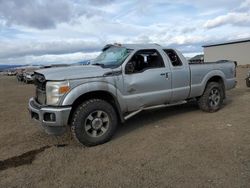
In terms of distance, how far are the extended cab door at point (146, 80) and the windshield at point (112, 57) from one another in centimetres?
18

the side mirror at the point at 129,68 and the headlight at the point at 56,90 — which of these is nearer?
the headlight at the point at 56,90

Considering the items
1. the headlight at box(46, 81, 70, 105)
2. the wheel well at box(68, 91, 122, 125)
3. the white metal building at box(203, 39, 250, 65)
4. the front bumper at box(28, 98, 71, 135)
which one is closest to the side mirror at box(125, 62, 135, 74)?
the wheel well at box(68, 91, 122, 125)

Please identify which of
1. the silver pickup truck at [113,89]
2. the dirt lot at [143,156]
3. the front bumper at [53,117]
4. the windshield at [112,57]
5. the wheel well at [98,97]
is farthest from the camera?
the windshield at [112,57]

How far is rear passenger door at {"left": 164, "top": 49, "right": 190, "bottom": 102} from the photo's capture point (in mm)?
7441

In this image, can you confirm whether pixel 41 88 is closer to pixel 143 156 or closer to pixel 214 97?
pixel 143 156

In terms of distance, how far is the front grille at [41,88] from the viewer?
601 cm

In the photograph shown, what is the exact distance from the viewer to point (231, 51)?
184 feet

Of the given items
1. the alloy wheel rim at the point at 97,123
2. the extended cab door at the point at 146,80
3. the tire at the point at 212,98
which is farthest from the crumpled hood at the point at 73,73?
the tire at the point at 212,98

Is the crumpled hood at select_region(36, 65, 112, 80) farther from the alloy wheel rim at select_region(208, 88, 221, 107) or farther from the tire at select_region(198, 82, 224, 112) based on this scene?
the alloy wheel rim at select_region(208, 88, 221, 107)

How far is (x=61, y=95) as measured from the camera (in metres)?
5.70

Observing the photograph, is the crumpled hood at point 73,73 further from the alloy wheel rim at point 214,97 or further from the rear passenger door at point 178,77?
the alloy wheel rim at point 214,97

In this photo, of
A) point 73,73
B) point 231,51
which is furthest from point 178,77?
point 231,51

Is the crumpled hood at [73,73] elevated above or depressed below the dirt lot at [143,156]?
above

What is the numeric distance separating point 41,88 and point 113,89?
1.38 metres
